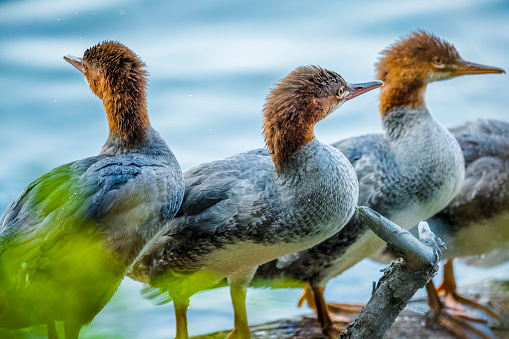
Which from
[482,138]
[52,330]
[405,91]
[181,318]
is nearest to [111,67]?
[52,330]

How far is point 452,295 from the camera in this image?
3486 millimetres

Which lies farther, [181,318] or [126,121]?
[181,318]

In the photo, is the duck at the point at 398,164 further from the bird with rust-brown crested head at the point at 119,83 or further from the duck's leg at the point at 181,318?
the bird with rust-brown crested head at the point at 119,83

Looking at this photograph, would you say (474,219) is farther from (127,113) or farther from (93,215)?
(93,215)

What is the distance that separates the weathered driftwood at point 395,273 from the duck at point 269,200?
0.28m

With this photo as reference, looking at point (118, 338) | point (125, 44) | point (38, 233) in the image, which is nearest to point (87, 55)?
point (125, 44)

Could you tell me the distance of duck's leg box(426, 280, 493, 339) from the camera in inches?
121

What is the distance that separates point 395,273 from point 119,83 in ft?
3.54

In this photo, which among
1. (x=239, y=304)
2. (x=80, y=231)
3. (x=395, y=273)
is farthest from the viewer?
(x=239, y=304)

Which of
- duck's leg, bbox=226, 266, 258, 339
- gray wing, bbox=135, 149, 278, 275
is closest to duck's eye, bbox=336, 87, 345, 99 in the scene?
gray wing, bbox=135, 149, 278, 275

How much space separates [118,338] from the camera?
0.85 m

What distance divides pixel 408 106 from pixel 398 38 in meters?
0.35

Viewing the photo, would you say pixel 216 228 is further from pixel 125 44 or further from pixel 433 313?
pixel 433 313

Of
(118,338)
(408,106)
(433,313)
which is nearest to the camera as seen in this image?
(118,338)
